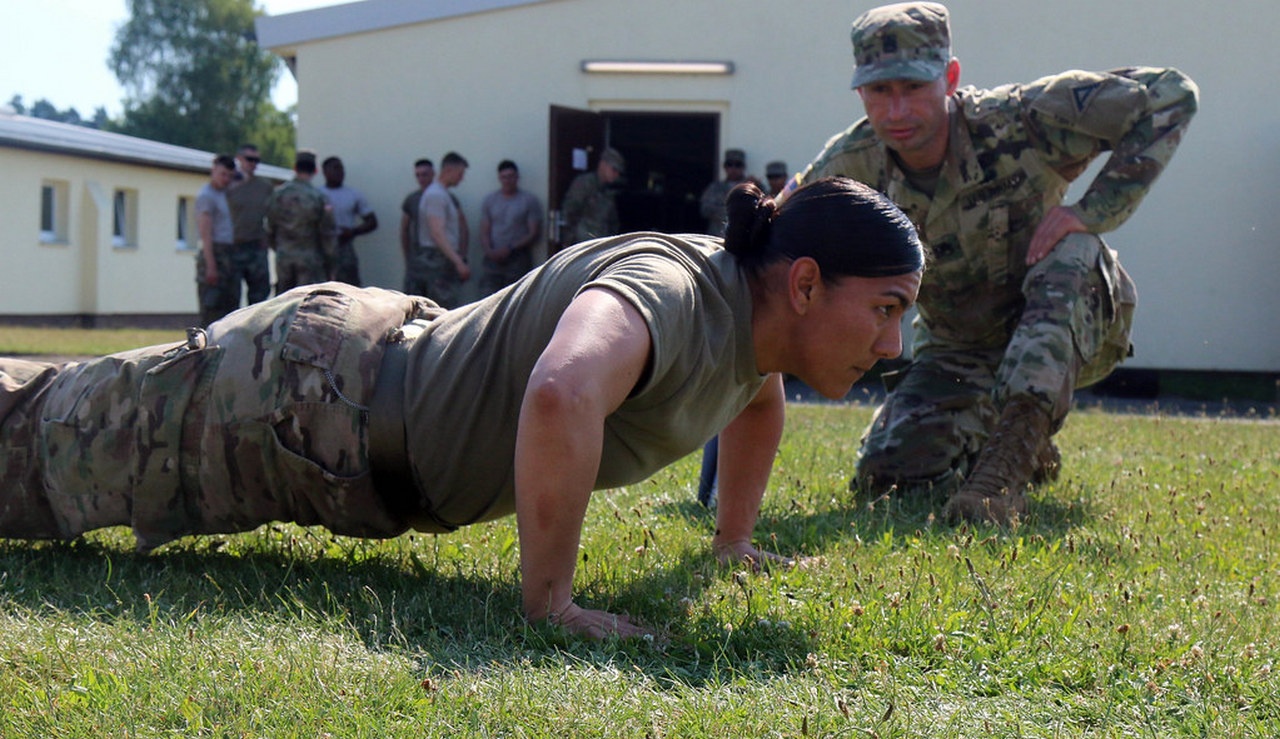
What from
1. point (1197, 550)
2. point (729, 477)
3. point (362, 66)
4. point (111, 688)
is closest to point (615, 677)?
point (111, 688)

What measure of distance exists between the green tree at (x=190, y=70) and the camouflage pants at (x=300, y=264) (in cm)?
5083

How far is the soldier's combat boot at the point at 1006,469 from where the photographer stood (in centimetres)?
461

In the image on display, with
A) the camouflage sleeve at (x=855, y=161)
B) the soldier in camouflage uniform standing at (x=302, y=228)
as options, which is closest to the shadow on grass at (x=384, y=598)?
the camouflage sleeve at (x=855, y=161)

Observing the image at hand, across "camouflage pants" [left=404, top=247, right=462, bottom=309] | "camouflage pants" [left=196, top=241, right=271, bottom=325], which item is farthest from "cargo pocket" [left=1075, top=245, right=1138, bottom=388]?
"camouflage pants" [left=196, top=241, right=271, bottom=325]

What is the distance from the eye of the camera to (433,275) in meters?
14.6

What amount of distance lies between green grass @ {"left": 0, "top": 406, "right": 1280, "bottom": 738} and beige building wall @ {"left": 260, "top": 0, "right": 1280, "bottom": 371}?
31.5ft

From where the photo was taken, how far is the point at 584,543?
4.02 meters

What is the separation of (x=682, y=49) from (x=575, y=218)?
2.11 metres

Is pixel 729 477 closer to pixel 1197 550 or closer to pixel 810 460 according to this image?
pixel 1197 550

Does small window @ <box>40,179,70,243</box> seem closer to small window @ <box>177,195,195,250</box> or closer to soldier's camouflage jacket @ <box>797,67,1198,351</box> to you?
small window @ <box>177,195,195,250</box>

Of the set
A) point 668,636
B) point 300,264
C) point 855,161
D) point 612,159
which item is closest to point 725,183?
point 612,159

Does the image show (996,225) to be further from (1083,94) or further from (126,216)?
(126,216)

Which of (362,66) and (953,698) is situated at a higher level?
(362,66)

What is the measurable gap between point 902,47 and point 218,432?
9.96 ft
